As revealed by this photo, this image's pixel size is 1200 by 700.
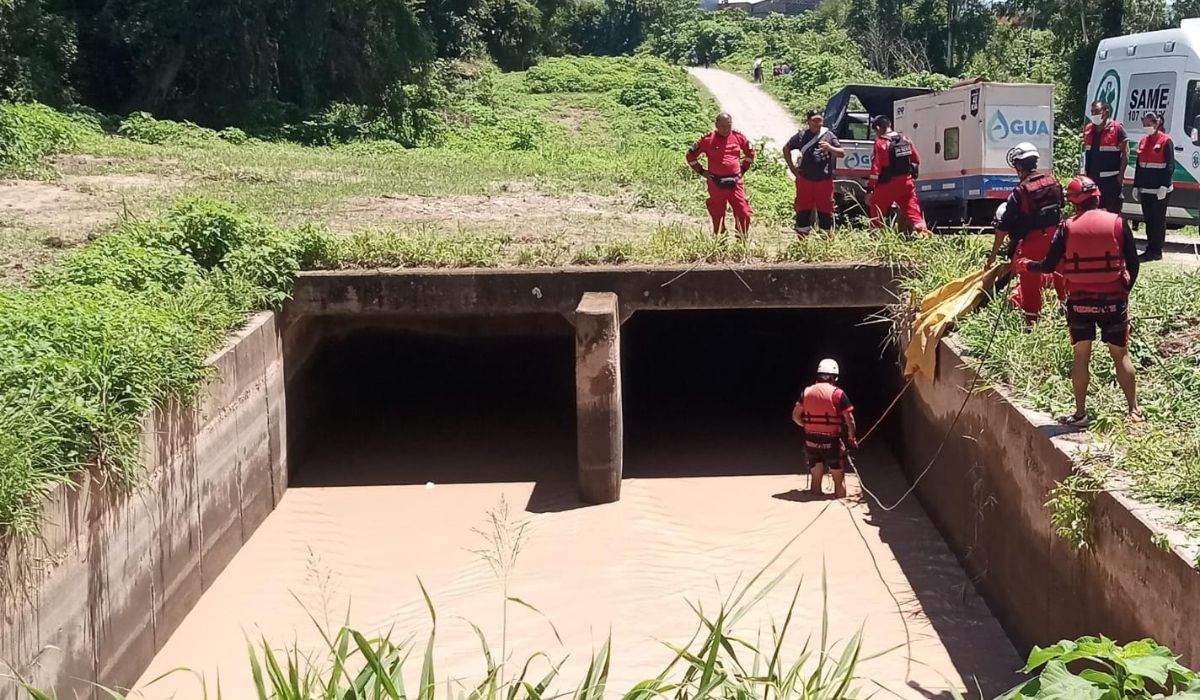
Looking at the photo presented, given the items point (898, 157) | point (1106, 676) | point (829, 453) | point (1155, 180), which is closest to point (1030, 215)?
point (829, 453)

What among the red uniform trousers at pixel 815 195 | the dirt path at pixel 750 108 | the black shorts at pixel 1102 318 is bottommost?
the black shorts at pixel 1102 318

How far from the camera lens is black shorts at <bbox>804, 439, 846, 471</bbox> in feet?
33.5

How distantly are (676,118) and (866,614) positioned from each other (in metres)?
28.3

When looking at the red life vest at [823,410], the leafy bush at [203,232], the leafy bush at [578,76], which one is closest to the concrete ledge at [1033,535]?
the red life vest at [823,410]

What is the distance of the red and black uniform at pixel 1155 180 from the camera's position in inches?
478

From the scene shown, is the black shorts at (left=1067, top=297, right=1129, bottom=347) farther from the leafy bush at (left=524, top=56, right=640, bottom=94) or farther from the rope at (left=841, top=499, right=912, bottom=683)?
the leafy bush at (left=524, top=56, right=640, bottom=94)

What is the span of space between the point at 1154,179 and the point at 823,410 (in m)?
5.01

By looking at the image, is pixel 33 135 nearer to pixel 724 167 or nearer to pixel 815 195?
pixel 724 167

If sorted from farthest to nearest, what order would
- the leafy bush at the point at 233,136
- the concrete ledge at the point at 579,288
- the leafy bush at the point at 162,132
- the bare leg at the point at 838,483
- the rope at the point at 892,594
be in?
the leafy bush at the point at 233,136
the leafy bush at the point at 162,132
the concrete ledge at the point at 579,288
the bare leg at the point at 838,483
the rope at the point at 892,594

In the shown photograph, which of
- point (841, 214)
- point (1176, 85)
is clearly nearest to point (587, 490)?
point (841, 214)

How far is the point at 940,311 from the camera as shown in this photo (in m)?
9.77

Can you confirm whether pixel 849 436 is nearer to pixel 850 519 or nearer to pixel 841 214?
pixel 850 519

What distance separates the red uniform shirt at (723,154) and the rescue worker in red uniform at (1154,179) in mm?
4278

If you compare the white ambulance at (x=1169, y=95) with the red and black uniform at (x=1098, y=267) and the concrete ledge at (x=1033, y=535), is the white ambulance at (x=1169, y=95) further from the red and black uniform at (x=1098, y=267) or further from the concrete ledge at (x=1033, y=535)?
the red and black uniform at (x=1098, y=267)
